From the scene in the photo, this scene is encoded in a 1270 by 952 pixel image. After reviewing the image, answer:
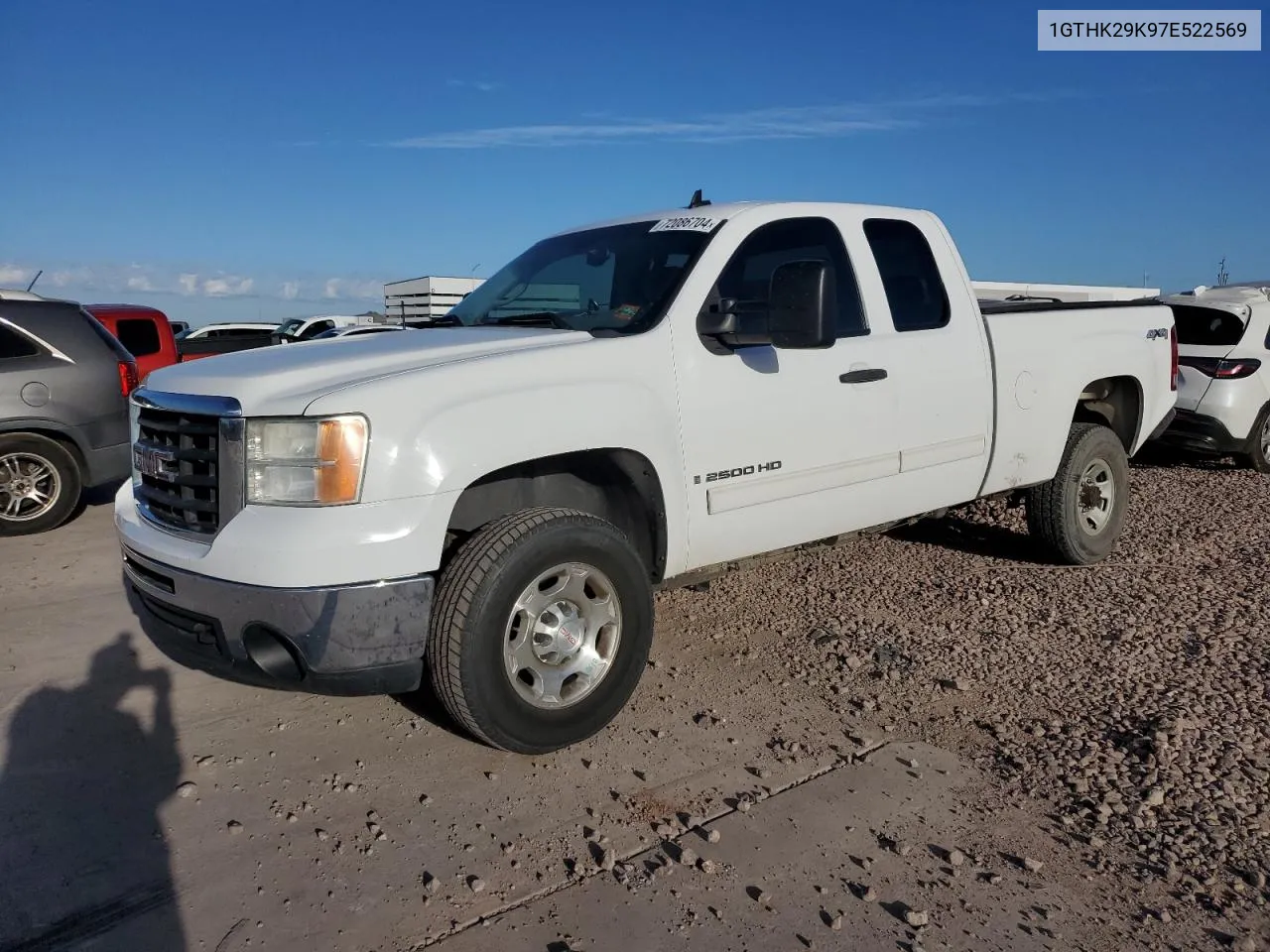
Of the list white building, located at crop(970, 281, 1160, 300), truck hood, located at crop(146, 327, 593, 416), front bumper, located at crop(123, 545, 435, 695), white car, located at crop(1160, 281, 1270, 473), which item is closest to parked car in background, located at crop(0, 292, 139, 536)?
truck hood, located at crop(146, 327, 593, 416)

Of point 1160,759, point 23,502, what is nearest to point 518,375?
point 1160,759

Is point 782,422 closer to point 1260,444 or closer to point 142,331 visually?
point 1260,444

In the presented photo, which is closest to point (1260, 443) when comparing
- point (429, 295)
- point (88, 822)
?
point (88, 822)

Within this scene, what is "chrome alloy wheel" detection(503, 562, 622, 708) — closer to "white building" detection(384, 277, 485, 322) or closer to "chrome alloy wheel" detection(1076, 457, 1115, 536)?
"chrome alloy wheel" detection(1076, 457, 1115, 536)

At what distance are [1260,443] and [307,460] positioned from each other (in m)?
8.92

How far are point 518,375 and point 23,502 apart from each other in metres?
5.56

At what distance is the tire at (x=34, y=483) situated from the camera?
671 cm

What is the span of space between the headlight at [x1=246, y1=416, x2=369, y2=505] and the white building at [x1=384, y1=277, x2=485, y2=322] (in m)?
15.7

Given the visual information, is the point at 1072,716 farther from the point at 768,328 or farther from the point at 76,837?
the point at 76,837

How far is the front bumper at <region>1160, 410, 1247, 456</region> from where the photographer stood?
27.5ft

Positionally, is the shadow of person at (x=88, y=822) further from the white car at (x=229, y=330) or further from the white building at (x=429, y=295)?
the white car at (x=229, y=330)

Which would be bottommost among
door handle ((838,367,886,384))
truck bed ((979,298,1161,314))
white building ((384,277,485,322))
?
door handle ((838,367,886,384))

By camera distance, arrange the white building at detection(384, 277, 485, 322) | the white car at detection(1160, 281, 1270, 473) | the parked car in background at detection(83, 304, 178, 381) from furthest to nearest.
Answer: the white building at detection(384, 277, 485, 322)
the parked car in background at detection(83, 304, 178, 381)
the white car at detection(1160, 281, 1270, 473)

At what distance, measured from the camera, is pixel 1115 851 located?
2701 millimetres
